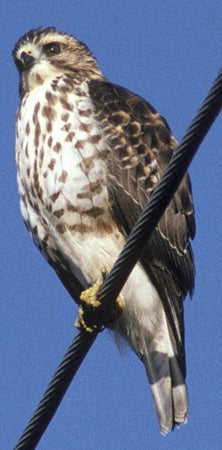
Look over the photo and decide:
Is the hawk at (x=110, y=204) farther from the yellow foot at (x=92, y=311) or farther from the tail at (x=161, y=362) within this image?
the yellow foot at (x=92, y=311)

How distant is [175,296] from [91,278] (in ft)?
1.63

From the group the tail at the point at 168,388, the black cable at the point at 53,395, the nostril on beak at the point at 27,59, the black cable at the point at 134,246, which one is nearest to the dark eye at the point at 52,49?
the nostril on beak at the point at 27,59

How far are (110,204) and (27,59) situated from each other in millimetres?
1436

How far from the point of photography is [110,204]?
6414 millimetres

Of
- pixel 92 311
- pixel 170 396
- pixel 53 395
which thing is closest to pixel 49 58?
pixel 92 311

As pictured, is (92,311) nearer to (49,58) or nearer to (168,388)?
(168,388)

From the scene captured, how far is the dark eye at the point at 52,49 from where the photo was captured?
7548 millimetres

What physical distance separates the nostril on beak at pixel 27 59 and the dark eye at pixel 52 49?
16 cm

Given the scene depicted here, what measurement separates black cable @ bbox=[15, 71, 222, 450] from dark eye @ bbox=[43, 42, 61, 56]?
284 cm

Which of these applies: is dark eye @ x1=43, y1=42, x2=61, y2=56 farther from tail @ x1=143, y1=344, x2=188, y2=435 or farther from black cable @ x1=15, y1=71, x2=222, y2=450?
black cable @ x1=15, y1=71, x2=222, y2=450

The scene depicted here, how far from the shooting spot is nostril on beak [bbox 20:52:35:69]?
7.29 meters

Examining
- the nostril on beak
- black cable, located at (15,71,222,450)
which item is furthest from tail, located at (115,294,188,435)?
the nostril on beak

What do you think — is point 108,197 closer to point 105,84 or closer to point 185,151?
point 105,84

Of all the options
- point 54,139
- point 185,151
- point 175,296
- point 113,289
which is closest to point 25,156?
point 54,139
